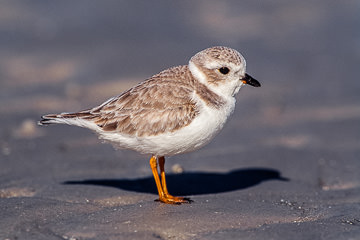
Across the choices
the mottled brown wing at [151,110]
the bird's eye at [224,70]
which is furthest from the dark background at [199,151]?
the bird's eye at [224,70]

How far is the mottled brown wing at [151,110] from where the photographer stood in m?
5.87

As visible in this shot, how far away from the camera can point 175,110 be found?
19.3 ft

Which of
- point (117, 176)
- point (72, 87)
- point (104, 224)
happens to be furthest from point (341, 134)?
point (104, 224)

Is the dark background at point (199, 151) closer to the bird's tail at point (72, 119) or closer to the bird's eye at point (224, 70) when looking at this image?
the bird's tail at point (72, 119)

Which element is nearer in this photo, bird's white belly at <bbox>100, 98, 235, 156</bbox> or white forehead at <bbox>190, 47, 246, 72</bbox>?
bird's white belly at <bbox>100, 98, 235, 156</bbox>

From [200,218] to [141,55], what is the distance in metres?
7.44

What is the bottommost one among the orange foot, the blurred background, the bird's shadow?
the orange foot

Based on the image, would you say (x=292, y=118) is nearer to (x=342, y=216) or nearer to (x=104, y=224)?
(x=342, y=216)

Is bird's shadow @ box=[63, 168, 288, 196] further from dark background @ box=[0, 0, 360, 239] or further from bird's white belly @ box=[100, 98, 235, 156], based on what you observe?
bird's white belly @ box=[100, 98, 235, 156]

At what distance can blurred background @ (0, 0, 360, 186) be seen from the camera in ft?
31.7

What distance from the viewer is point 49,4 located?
1447 centimetres

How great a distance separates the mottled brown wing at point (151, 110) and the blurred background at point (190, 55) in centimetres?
229

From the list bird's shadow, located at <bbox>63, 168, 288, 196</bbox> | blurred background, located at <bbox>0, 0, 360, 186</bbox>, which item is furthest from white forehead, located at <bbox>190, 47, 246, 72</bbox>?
blurred background, located at <bbox>0, 0, 360, 186</bbox>

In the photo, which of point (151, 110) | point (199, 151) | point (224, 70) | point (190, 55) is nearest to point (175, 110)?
point (151, 110)
